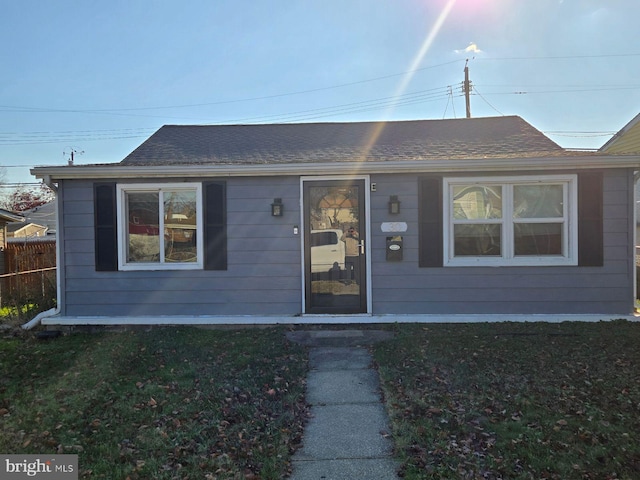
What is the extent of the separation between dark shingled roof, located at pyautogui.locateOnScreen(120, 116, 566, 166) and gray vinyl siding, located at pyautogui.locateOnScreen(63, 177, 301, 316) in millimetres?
662

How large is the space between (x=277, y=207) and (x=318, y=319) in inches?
66.7

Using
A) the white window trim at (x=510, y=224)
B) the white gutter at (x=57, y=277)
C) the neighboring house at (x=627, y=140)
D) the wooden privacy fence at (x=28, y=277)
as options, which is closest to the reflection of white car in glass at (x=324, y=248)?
the white window trim at (x=510, y=224)

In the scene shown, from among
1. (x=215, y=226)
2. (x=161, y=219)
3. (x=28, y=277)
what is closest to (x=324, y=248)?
(x=215, y=226)

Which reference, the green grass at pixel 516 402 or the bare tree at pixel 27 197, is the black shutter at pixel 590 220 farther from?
the bare tree at pixel 27 197

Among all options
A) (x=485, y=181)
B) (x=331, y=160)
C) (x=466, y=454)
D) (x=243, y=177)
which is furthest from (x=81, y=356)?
(x=485, y=181)

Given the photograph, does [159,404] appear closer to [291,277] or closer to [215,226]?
[291,277]

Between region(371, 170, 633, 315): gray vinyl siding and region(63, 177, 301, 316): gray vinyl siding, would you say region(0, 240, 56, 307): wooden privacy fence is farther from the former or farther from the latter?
region(371, 170, 633, 315): gray vinyl siding

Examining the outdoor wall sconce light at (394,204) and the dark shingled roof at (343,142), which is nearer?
the outdoor wall sconce light at (394,204)

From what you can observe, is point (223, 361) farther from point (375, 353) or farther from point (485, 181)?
point (485, 181)

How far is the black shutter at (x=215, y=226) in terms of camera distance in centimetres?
654

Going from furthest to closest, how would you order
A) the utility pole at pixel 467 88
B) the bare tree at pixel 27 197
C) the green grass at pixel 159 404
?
the bare tree at pixel 27 197 < the utility pole at pixel 467 88 < the green grass at pixel 159 404

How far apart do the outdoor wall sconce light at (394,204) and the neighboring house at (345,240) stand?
33 mm

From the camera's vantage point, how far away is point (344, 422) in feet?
11.8

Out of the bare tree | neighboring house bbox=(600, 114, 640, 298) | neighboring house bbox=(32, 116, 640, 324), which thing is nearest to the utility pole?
neighboring house bbox=(600, 114, 640, 298)
